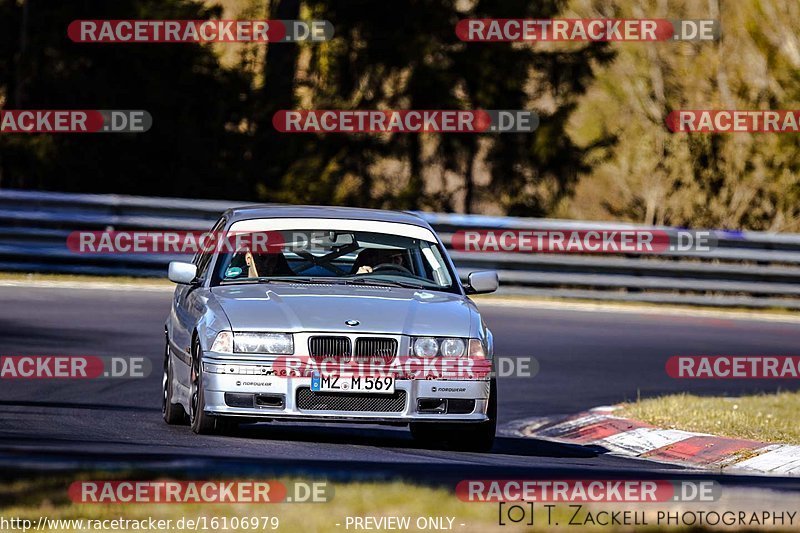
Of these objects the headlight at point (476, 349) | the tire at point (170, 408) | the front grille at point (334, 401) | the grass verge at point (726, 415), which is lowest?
the grass verge at point (726, 415)

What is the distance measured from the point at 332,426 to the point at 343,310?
2.86 m

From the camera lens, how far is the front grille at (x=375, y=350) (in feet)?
31.9

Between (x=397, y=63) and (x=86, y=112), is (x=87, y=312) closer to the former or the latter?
(x=86, y=112)

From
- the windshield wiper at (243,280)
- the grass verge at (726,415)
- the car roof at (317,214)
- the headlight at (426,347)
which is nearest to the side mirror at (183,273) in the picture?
the windshield wiper at (243,280)

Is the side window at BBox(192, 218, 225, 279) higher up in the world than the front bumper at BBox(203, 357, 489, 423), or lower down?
higher up

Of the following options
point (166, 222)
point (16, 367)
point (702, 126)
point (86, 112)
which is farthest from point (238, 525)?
point (702, 126)

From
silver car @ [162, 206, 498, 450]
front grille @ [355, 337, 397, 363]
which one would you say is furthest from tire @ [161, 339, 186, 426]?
front grille @ [355, 337, 397, 363]

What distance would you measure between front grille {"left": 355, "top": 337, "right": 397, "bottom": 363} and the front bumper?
171mm

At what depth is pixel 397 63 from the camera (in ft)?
110

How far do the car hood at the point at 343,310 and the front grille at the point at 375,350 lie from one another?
2.3 inches

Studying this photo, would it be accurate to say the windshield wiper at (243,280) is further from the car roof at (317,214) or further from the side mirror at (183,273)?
the car roof at (317,214)

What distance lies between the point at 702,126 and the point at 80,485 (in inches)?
944

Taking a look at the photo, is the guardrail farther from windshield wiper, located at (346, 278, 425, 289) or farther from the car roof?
windshield wiper, located at (346, 278, 425, 289)

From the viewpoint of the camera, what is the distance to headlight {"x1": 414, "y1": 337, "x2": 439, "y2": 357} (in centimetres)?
983
